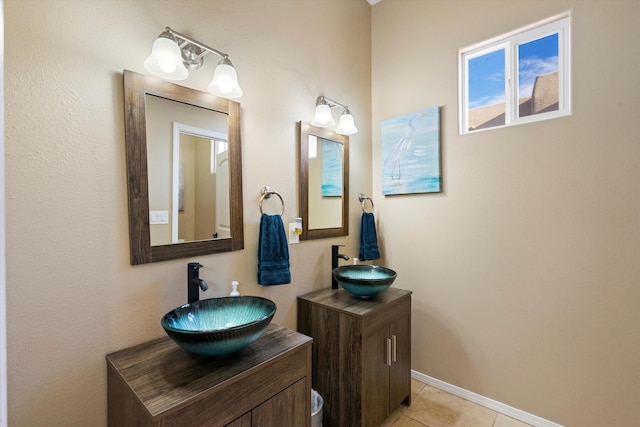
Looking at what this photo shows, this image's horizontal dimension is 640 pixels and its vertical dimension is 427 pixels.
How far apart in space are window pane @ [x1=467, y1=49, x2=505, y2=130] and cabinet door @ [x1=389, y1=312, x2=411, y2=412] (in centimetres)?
149

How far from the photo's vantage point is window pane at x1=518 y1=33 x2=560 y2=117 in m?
1.75

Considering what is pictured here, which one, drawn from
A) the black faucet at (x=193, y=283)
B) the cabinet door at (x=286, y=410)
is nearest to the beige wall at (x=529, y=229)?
the cabinet door at (x=286, y=410)

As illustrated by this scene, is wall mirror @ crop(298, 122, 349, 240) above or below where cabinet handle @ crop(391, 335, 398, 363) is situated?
above

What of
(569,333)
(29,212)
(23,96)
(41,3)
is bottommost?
(569,333)

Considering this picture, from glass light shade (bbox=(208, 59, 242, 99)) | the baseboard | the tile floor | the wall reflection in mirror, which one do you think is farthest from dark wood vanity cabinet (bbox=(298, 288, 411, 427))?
glass light shade (bbox=(208, 59, 242, 99))

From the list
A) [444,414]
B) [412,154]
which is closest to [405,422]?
[444,414]

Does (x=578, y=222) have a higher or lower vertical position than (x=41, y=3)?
lower

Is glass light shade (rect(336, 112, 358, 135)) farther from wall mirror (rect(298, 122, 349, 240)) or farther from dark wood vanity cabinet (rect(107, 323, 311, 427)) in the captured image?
dark wood vanity cabinet (rect(107, 323, 311, 427))

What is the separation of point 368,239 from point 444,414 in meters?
1.29

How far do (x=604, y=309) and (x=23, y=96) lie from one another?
111 inches

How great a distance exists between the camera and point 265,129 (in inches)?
66.4

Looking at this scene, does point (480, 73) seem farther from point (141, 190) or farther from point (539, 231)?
point (141, 190)

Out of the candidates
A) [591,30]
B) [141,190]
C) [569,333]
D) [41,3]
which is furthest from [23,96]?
[569,333]

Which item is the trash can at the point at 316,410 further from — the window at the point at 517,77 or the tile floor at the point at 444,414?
the window at the point at 517,77
